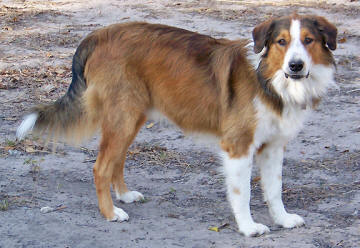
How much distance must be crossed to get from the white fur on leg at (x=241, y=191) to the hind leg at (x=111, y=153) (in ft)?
2.64

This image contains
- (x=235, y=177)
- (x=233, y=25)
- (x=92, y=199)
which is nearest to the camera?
(x=235, y=177)

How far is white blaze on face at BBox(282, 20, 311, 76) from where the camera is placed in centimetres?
411

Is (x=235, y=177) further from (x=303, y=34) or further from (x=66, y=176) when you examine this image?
(x=66, y=176)

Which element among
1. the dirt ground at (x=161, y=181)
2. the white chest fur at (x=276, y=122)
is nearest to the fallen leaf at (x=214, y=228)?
the dirt ground at (x=161, y=181)

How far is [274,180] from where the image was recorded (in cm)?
479

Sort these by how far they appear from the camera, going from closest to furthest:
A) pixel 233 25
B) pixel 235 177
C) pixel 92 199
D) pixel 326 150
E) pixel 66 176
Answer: pixel 235 177
pixel 92 199
pixel 66 176
pixel 326 150
pixel 233 25

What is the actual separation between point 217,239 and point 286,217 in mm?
670

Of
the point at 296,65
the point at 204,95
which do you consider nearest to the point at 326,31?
the point at 296,65

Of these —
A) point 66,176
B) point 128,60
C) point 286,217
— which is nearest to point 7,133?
point 66,176

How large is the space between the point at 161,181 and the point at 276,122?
161 centimetres

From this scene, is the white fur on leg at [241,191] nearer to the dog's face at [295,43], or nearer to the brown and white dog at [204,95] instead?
the brown and white dog at [204,95]

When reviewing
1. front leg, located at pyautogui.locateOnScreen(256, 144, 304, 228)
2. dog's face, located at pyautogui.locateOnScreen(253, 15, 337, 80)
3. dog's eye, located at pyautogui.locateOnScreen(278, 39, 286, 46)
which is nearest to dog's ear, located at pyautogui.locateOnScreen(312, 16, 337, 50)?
dog's face, located at pyautogui.locateOnScreen(253, 15, 337, 80)

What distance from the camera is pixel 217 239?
4.43 meters

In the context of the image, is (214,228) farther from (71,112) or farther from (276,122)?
(71,112)
